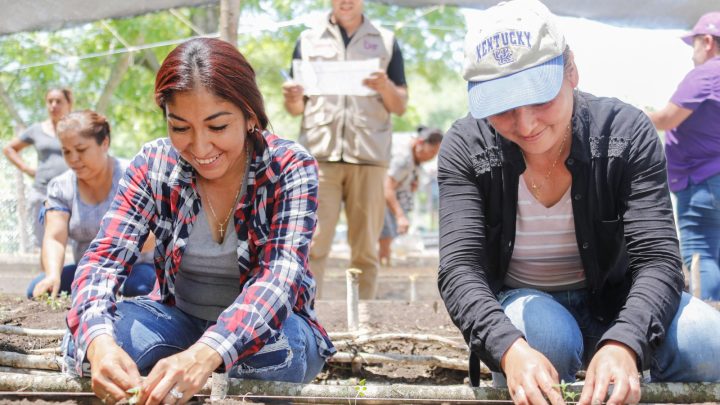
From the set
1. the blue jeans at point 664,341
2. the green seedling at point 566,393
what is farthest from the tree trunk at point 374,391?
the green seedling at point 566,393

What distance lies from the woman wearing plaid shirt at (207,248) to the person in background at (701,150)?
284 cm

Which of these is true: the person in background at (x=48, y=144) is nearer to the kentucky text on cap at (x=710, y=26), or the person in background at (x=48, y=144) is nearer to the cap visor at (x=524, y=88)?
the kentucky text on cap at (x=710, y=26)

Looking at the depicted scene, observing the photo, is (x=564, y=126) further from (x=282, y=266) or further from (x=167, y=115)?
(x=167, y=115)

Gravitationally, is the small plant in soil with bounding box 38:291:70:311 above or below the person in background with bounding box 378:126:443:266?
below

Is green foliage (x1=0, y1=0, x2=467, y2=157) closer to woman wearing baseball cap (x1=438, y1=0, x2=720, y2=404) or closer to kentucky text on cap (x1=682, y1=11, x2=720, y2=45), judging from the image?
kentucky text on cap (x1=682, y1=11, x2=720, y2=45)

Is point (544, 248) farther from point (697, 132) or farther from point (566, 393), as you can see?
point (697, 132)

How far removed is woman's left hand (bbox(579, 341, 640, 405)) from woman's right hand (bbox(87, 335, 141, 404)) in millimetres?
1159

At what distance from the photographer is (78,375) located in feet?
7.70

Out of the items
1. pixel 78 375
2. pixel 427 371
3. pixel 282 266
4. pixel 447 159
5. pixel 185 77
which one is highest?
pixel 185 77

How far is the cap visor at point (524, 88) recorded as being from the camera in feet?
6.97

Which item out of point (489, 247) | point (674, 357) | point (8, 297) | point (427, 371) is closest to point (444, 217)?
point (489, 247)

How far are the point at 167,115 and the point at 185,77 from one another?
0.50 feet

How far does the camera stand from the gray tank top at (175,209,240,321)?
8.44ft

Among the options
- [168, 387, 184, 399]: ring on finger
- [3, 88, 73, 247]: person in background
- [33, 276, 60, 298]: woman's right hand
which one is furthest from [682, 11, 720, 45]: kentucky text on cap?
[3, 88, 73, 247]: person in background
